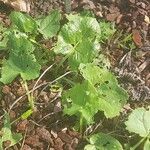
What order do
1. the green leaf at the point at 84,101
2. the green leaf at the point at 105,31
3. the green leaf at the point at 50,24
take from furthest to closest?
the green leaf at the point at 105,31, the green leaf at the point at 50,24, the green leaf at the point at 84,101

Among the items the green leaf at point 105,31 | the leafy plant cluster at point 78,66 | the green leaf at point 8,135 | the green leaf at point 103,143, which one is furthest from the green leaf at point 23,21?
the green leaf at point 103,143

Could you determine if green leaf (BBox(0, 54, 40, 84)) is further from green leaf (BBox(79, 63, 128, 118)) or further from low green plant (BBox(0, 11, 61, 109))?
green leaf (BBox(79, 63, 128, 118))

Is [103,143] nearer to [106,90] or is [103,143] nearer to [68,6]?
[106,90]

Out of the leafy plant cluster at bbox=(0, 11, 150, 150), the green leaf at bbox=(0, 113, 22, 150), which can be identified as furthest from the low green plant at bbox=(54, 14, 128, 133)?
the green leaf at bbox=(0, 113, 22, 150)

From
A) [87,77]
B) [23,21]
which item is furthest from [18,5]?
Answer: [87,77]

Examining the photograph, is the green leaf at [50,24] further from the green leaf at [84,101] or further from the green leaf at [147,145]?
the green leaf at [147,145]

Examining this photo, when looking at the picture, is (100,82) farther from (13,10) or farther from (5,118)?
(13,10)
